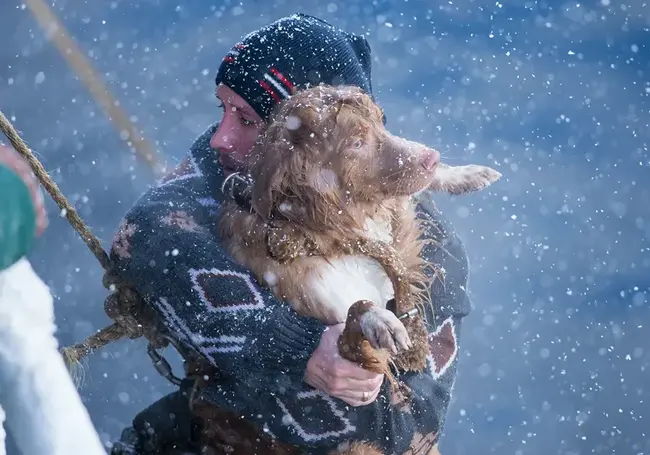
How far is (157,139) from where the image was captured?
8.64 ft

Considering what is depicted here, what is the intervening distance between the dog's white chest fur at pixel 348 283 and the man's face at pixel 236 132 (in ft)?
0.76

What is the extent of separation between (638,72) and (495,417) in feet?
4.11

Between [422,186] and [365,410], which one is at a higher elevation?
[422,186]

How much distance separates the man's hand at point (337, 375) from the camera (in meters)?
1.24

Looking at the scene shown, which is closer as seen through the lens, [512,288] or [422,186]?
[422,186]

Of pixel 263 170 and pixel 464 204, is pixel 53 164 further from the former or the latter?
pixel 263 170

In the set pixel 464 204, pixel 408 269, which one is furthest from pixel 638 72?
pixel 408 269

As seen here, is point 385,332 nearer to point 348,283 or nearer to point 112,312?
point 348,283

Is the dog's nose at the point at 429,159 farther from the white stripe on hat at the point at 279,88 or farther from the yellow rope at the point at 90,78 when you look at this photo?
the yellow rope at the point at 90,78

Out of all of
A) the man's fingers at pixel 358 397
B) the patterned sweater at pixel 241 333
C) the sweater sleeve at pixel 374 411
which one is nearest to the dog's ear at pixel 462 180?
the sweater sleeve at pixel 374 411

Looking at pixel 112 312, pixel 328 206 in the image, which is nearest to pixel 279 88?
pixel 328 206

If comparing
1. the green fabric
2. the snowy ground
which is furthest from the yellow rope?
the green fabric

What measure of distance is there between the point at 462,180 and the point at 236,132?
414 millimetres

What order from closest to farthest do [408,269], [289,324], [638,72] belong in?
[289,324], [408,269], [638,72]
